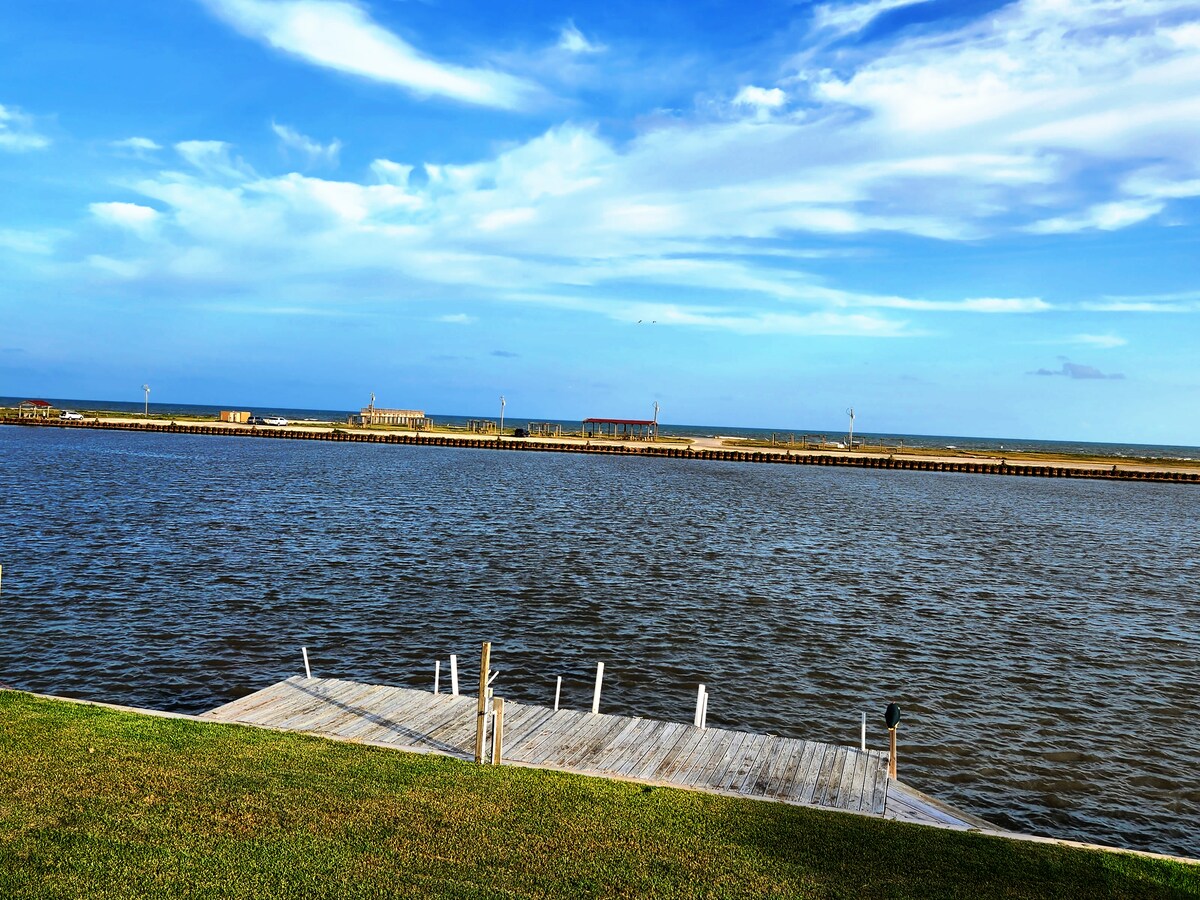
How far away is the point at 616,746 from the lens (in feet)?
42.9

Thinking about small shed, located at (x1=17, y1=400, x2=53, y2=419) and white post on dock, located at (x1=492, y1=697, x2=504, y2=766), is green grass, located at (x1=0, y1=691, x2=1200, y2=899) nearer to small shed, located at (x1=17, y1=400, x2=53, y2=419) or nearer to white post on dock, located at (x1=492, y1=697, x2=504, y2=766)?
white post on dock, located at (x1=492, y1=697, x2=504, y2=766)

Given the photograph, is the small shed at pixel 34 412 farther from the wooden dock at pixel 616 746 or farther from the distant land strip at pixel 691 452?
the wooden dock at pixel 616 746

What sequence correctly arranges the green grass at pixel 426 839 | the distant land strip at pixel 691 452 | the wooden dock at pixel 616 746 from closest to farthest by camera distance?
the green grass at pixel 426 839
the wooden dock at pixel 616 746
the distant land strip at pixel 691 452

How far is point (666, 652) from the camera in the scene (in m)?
21.6

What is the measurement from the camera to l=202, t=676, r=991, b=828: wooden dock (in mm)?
11727

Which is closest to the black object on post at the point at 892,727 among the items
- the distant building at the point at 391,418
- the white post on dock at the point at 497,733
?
the white post on dock at the point at 497,733

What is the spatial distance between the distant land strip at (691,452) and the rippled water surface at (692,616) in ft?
170

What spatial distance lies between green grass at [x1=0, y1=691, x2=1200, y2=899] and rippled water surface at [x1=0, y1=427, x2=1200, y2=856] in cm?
506

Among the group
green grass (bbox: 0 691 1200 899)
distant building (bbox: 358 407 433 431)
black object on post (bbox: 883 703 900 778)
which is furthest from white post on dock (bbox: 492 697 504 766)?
distant building (bbox: 358 407 433 431)

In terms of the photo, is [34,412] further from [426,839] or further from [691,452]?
[426,839]

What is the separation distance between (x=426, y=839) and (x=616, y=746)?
188 inches

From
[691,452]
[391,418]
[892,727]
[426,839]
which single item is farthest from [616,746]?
[391,418]

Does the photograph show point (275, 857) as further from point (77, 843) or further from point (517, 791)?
point (517, 791)

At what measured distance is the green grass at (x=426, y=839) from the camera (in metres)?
7.79
